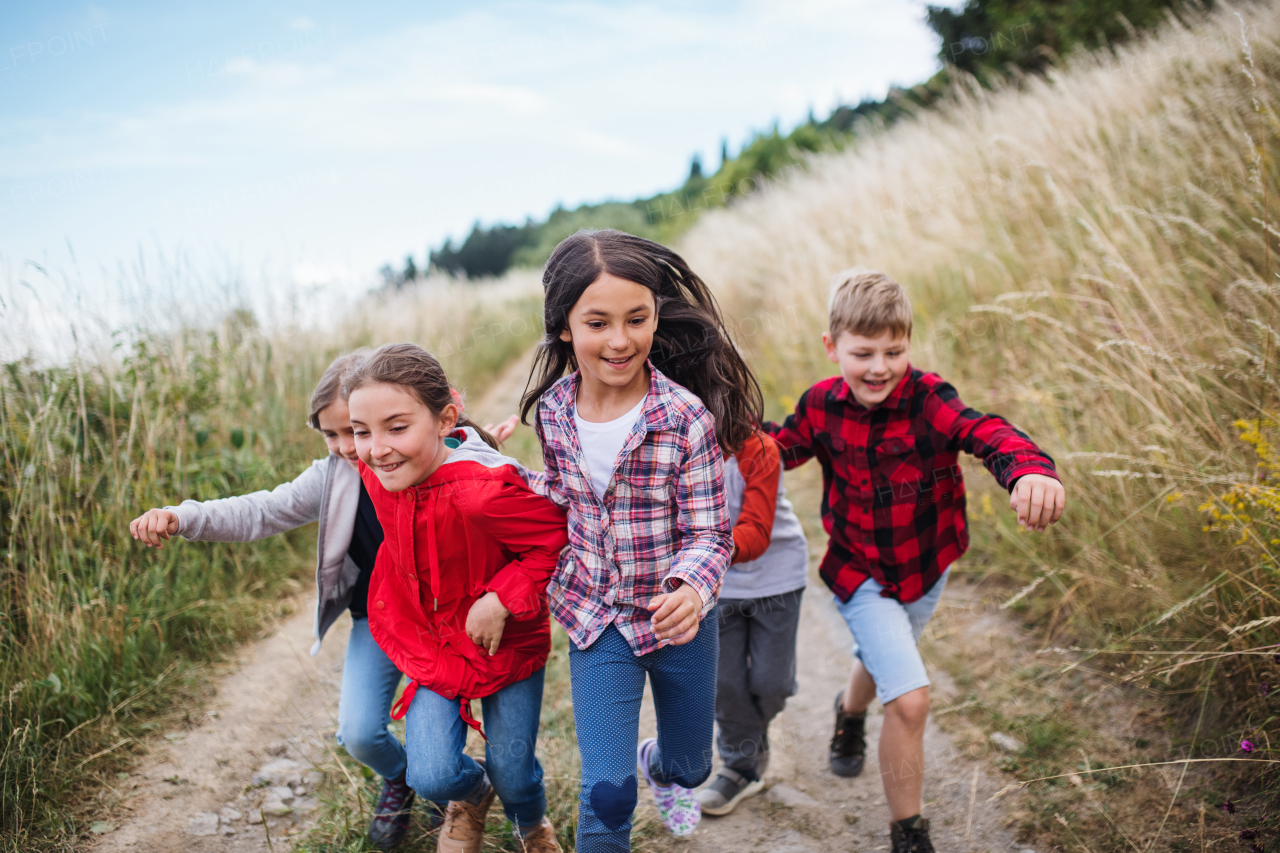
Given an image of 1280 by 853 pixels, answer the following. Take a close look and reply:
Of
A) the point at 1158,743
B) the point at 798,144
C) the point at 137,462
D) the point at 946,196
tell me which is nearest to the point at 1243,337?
the point at 1158,743

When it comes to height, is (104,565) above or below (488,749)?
above

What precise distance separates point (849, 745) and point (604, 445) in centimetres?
164

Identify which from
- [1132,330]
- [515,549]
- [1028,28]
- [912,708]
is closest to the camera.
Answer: [515,549]

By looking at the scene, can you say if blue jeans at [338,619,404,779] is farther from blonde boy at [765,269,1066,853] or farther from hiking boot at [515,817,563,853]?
blonde boy at [765,269,1066,853]

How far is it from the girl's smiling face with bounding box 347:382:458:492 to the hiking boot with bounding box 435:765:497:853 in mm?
921

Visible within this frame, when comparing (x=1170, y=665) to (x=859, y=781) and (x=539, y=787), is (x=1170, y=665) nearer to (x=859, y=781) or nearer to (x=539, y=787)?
(x=859, y=781)

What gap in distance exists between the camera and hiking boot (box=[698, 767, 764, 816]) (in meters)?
2.58

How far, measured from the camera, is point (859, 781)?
108 inches

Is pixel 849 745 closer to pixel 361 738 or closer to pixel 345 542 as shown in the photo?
pixel 361 738

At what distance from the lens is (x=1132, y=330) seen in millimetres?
3322

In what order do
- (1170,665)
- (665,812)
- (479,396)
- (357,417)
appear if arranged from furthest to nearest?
(479,396) → (1170,665) → (665,812) → (357,417)

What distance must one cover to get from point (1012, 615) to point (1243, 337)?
1.47 m

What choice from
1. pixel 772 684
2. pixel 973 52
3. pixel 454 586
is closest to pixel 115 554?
pixel 454 586

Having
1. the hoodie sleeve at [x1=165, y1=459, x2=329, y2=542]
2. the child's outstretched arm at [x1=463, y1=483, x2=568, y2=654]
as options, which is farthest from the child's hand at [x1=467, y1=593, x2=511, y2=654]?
the hoodie sleeve at [x1=165, y1=459, x2=329, y2=542]
